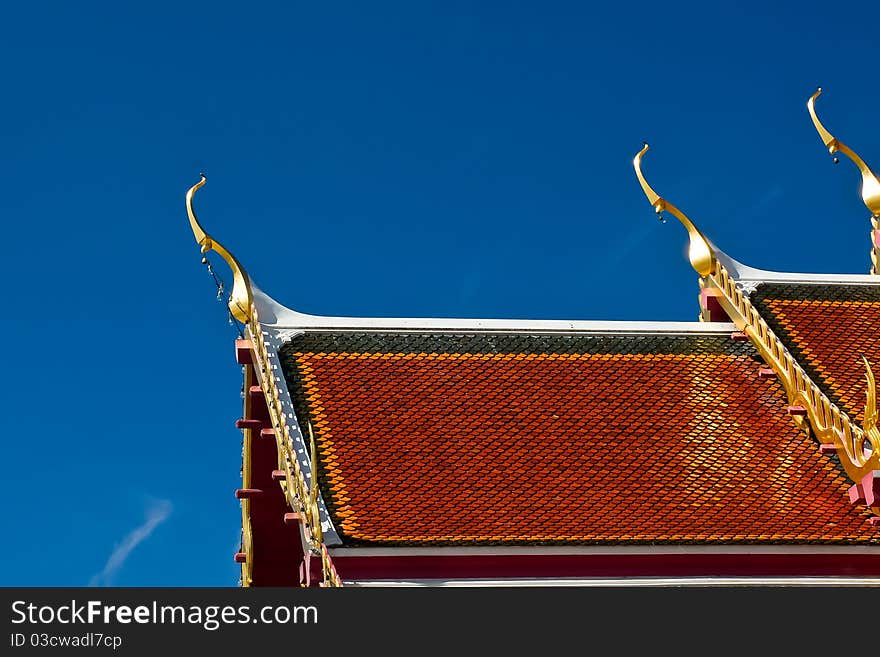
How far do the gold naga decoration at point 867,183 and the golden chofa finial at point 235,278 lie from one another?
7603 mm

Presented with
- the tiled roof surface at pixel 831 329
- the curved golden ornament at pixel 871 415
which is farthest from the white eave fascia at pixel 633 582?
the tiled roof surface at pixel 831 329

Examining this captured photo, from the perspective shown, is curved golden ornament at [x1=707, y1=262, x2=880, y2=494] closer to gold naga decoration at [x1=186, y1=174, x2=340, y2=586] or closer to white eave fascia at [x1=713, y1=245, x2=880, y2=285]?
white eave fascia at [x1=713, y1=245, x2=880, y2=285]

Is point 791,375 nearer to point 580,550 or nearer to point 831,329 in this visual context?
point 831,329

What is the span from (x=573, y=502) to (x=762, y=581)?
6.12ft

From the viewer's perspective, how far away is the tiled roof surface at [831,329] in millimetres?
19672

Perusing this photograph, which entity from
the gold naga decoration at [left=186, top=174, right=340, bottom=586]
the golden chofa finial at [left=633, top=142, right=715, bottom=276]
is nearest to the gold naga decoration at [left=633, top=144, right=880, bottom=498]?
the golden chofa finial at [left=633, top=142, right=715, bottom=276]

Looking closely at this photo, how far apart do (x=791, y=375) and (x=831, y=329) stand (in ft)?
4.51

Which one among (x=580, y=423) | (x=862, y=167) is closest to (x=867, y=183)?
(x=862, y=167)

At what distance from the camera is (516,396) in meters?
19.6

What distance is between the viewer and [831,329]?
820 inches

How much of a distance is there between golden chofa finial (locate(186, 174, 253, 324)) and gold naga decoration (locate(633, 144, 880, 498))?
201 inches

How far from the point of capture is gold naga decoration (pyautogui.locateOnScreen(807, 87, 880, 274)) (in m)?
23.2

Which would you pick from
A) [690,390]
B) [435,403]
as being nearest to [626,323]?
[690,390]
